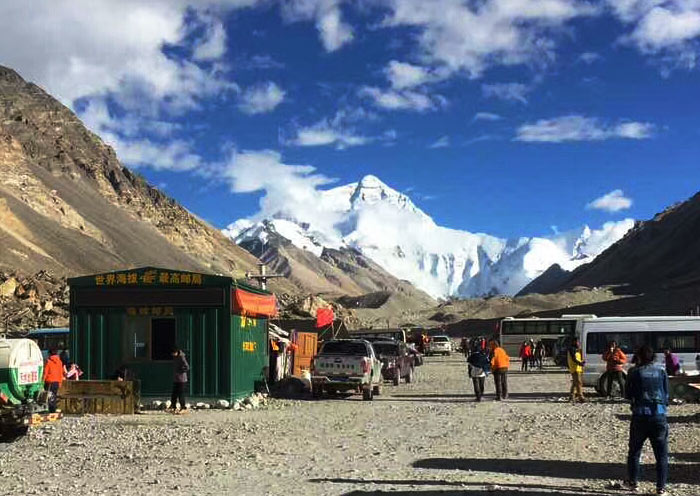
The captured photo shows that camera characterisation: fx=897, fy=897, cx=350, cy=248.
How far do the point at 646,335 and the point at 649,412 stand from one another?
18447 mm

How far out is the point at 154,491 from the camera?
10891 millimetres

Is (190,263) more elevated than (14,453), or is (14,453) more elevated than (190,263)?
(190,263)

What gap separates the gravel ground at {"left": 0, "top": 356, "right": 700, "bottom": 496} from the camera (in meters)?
11.3

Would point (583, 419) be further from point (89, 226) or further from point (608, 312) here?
point (89, 226)

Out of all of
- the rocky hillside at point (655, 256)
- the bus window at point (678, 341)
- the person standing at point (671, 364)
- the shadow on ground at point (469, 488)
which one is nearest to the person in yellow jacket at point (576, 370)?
the person standing at point (671, 364)

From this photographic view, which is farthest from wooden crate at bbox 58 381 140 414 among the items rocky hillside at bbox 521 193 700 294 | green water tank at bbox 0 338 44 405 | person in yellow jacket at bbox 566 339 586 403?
rocky hillside at bbox 521 193 700 294

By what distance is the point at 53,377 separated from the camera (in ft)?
63.8

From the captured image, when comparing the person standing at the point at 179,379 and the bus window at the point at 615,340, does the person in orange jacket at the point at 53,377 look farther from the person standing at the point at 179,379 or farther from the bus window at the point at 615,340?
the bus window at the point at 615,340

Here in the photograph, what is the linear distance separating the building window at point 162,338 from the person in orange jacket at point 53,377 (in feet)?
10.2

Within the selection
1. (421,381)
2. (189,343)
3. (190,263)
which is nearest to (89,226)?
(190,263)

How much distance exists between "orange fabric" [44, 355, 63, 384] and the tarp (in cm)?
450

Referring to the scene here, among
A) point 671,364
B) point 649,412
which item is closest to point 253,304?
point 671,364

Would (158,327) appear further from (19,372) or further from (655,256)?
(655,256)

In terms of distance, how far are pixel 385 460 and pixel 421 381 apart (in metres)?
22.9
